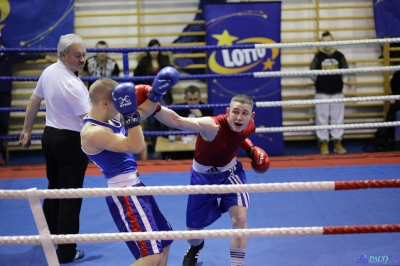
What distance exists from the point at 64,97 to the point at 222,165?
116 centimetres

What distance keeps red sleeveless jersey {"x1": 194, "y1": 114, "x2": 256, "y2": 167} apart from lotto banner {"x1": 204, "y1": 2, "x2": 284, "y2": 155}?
3240mm

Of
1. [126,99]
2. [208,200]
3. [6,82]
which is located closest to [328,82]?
[208,200]

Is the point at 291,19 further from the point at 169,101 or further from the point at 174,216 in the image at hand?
the point at 174,216

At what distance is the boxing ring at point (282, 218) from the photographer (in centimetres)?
247

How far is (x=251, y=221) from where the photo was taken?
4504 millimetres

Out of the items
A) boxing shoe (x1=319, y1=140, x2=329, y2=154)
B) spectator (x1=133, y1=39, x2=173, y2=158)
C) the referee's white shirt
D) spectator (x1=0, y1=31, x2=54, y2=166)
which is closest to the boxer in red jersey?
the referee's white shirt

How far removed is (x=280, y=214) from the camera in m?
4.66

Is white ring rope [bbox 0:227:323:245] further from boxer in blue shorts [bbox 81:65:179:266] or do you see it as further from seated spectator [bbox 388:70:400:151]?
seated spectator [bbox 388:70:400:151]

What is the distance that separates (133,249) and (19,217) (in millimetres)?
2192

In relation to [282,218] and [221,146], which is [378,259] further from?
[221,146]

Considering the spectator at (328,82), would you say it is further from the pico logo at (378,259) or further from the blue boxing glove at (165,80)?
the blue boxing glove at (165,80)

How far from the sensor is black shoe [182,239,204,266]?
12.4 ft

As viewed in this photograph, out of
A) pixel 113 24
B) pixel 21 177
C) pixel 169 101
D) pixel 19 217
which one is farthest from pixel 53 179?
pixel 113 24

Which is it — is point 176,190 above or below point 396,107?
below
